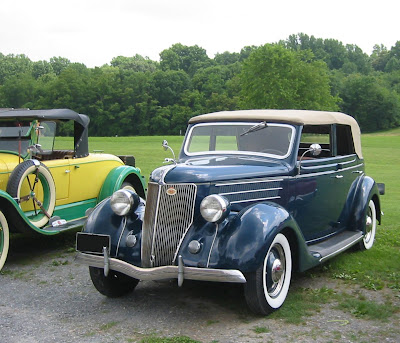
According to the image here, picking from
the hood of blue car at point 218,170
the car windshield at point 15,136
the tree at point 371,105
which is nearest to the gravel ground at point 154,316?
the hood of blue car at point 218,170

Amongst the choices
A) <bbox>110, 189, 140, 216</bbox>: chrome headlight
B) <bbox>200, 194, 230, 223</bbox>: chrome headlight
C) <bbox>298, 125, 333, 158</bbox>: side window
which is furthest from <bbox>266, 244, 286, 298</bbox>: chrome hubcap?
<bbox>298, 125, 333, 158</bbox>: side window

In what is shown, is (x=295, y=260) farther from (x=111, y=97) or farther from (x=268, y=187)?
(x=111, y=97)

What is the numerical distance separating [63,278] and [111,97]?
67371 millimetres

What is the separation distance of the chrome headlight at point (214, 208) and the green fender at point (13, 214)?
9.47 ft

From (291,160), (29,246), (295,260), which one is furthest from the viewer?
(29,246)

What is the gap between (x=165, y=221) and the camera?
4.80 metres

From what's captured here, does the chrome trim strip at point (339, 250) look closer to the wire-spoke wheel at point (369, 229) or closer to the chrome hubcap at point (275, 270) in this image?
the wire-spoke wheel at point (369, 229)

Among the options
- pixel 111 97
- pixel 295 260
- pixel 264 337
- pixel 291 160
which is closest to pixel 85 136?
pixel 291 160

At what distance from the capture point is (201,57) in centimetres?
11244

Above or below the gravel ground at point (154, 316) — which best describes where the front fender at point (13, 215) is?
above

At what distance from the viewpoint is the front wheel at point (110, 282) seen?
5211mm

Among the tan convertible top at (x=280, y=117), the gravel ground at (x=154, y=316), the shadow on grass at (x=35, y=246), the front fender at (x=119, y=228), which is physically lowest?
the shadow on grass at (x=35, y=246)

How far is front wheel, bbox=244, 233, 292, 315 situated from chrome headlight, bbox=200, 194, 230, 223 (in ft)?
1.84

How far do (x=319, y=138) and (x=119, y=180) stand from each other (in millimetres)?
3498
